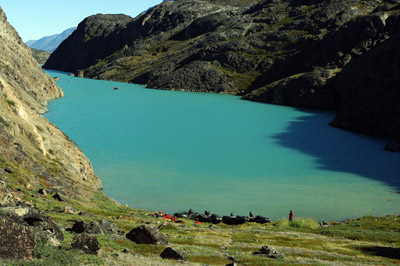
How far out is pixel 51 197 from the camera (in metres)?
38.3

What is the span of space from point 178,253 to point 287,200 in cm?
3625

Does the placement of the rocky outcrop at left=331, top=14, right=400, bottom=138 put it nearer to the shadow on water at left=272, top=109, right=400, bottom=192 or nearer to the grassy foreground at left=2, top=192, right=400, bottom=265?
the shadow on water at left=272, top=109, right=400, bottom=192

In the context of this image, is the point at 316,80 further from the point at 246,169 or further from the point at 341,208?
the point at 341,208

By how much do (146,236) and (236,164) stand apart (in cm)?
5036

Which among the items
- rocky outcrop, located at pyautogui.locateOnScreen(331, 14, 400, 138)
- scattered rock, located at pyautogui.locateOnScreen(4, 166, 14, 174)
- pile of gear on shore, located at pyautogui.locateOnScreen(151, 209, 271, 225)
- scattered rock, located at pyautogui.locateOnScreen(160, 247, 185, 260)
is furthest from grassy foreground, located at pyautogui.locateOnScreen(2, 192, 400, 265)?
rocky outcrop, located at pyautogui.locateOnScreen(331, 14, 400, 138)

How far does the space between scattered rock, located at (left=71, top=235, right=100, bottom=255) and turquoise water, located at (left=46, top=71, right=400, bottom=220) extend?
101 ft

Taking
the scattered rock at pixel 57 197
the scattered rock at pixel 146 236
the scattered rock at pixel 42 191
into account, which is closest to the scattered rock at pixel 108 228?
the scattered rock at pixel 146 236

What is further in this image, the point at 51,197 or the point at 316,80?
the point at 316,80

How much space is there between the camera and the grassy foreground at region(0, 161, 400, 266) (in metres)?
22.2

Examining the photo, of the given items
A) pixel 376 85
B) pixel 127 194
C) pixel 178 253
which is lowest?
pixel 127 194

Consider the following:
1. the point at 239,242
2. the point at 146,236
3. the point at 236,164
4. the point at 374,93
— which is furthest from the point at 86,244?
the point at 374,93

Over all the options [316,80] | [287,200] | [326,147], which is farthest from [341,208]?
[316,80]

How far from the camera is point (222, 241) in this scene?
33406 mm

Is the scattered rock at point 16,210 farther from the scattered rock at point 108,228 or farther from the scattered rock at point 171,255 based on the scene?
the scattered rock at point 171,255
